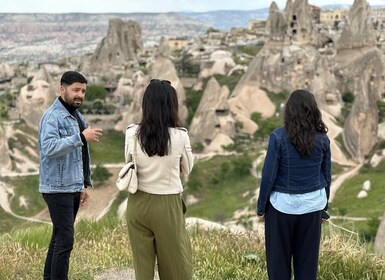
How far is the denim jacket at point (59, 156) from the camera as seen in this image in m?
4.28

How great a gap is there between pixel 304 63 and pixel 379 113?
350 inches

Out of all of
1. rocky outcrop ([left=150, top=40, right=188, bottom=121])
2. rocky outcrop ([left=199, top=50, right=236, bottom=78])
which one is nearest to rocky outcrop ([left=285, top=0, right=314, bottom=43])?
rocky outcrop ([left=199, top=50, right=236, bottom=78])

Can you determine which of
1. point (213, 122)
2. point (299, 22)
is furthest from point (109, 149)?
point (299, 22)

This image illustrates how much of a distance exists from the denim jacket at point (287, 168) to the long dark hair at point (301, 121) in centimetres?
5

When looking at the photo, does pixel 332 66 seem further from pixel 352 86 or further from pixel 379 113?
pixel 379 113

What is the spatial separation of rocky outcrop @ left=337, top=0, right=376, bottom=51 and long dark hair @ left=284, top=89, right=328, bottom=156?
39.7 meters

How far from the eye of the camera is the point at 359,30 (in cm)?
4188

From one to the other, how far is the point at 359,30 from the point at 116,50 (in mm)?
22691

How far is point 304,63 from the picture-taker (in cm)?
3766

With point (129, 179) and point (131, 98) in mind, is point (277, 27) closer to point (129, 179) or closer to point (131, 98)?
point (131, 98)

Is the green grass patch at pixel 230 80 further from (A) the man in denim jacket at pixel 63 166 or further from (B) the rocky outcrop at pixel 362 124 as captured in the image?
(A) the man in denim jacket at pixel 63 166

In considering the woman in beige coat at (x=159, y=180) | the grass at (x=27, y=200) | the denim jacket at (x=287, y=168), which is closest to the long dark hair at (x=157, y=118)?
the woman in beige coat at (x=159, y=180)

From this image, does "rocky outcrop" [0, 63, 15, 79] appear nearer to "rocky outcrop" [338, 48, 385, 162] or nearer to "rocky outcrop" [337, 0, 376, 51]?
"rocky outcrop" [337, 0, 376, 51]

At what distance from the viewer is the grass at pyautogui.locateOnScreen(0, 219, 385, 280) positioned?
5.11 meters
